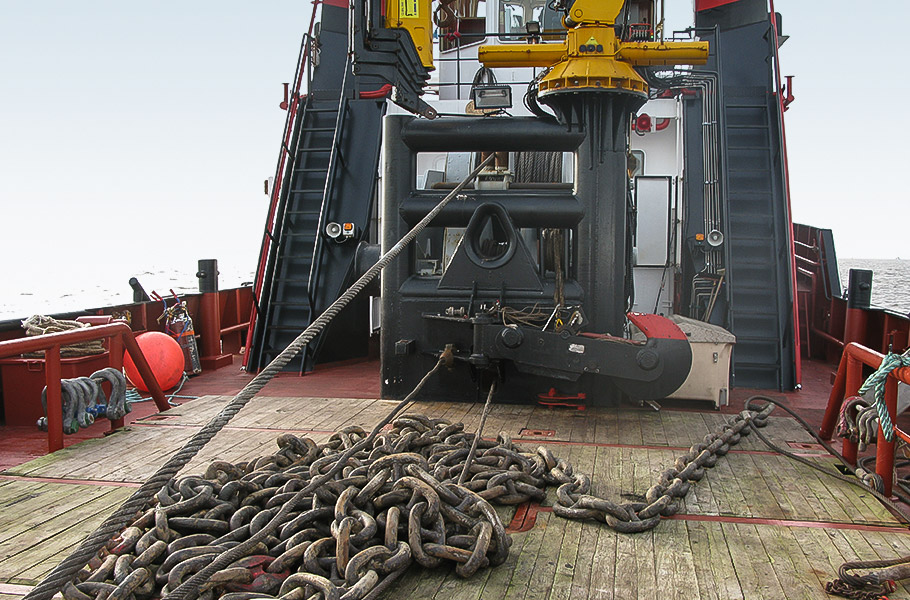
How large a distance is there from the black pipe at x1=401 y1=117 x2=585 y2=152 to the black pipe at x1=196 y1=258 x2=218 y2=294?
4.20 meters

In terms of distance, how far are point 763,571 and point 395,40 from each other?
5.25 metres

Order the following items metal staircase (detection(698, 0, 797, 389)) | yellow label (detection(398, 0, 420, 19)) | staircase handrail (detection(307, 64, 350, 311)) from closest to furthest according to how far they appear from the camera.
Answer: yellow label (detection(398, 0, 420, 19))
metal staircase (detection(698, 0, 797, 389))
staircase handrail (detection(307, 64, 350, 311))

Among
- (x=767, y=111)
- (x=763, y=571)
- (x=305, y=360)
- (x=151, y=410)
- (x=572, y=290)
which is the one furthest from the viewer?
(x=767, y=111)

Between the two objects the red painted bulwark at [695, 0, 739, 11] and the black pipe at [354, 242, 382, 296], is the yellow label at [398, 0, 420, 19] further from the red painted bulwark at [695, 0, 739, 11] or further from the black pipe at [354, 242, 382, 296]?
the red painted bulwark at [695, 0, 739, 11]

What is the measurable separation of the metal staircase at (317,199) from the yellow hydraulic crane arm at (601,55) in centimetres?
396

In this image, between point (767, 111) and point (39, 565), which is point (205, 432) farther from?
point (767, 111)

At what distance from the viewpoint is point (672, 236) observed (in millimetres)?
10344

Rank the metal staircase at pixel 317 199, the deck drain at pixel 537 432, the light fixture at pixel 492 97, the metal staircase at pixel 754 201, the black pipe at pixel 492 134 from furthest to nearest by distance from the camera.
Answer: the metal staircase at pixel 317 199 → the metal staircase at pixel 754 201 → the light fixture at pixel 492 97 → the black pipe at pixel 492 134 → the deck drain at pixel 537 432

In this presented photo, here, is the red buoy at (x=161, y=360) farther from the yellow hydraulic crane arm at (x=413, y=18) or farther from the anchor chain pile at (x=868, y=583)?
the anchor chain pile at (x=868, y=583)

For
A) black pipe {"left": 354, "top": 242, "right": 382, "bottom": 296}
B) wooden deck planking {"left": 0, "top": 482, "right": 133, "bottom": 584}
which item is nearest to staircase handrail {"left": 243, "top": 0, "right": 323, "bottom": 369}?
black pipe {"left": 354, "top": 242, "right": 382, "bottom": 296}

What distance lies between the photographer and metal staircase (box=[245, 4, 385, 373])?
30.6 feet

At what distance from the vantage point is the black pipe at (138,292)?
9188 millimetres

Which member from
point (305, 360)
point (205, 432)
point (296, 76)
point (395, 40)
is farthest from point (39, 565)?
point (296, 76)

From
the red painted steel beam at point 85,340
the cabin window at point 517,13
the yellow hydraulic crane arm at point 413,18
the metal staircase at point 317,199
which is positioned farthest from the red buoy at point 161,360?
the cabin window at point 517,13
